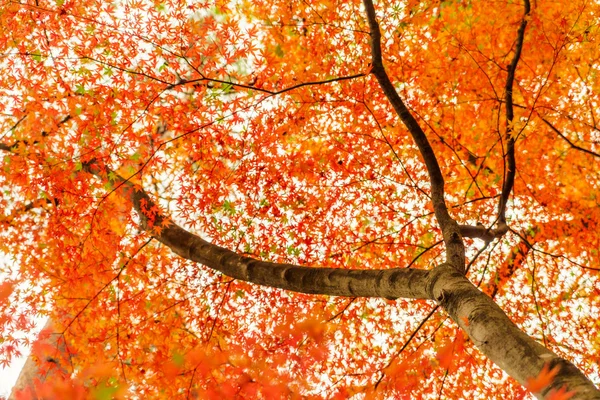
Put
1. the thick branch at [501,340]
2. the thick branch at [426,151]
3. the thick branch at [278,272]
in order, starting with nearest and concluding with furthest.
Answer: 1. the thick branch at [501,340]
2. the thick branch at [278,272]
3. the thick branch at [426,151]

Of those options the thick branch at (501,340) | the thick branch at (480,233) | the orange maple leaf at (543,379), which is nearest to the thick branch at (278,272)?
the thick branch at (501,340)

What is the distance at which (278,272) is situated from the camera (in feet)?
12.2

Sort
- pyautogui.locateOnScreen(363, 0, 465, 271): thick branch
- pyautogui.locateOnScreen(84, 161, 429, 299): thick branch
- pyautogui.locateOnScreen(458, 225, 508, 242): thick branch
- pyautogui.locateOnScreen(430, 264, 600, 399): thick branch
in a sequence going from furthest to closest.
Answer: pyautogui.locateOnScreen(458, 225, 508, 242): thick branch < pyautogui.locateOnScreen(363, 0, 465, 271): thick branch < pyautogui.locateOnScreen(84, 161, 429, 299): thick branch < pyautogui.locateOnScreen(430, 264, 600, 399): thick branch

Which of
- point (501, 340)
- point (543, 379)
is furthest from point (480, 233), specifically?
point (543, 379)

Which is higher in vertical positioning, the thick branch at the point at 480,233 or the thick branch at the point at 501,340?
the thick branch at the point at 480,233

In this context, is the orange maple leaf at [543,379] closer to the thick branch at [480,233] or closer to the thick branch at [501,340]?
the thick branch at [501,340]

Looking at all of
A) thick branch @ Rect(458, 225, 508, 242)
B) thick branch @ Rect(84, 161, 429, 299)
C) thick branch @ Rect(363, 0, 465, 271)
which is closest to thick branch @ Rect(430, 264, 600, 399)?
thick branch @ Rect(84, 161, 429, 299)

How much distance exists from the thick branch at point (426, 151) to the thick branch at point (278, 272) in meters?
0.36

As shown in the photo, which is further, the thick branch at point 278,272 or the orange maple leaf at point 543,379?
the thick branch at point 278,272

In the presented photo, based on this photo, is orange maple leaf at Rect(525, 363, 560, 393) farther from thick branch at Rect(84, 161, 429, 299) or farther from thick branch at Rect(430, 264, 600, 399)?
thick branch at Rect(84, 161, 429, 299)

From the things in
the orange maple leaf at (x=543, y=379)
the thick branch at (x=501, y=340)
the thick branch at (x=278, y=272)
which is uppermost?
the thick branch at (x=278, y=272)

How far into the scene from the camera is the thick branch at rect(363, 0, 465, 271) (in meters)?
→ 3.11

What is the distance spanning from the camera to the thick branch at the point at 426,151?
3109 millimetres

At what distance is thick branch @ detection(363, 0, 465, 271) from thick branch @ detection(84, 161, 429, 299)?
1.19 ft
